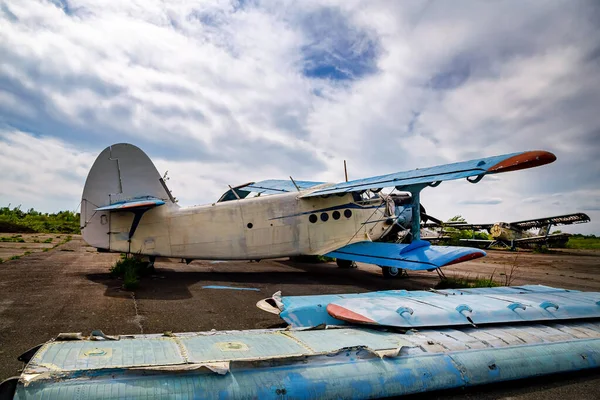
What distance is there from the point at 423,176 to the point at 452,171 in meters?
0.80

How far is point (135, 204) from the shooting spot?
31.8 feet

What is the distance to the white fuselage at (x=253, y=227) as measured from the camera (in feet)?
33.8

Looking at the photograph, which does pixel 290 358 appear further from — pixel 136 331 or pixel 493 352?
pixel 136 331

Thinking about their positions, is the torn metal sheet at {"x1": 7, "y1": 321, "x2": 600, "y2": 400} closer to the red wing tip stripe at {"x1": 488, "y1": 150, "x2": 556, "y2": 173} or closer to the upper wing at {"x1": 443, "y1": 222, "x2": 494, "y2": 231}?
the red wing tip stripe at {"x1": 488, "y1": 150, "x2": 556, "y2": 173}

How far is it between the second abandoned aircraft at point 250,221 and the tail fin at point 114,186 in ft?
0.08

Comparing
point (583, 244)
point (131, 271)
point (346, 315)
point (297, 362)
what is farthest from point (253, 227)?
point (583, 244)

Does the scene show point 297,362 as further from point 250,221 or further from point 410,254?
point 250,221

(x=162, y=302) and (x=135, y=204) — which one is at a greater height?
(x=135, y=204)

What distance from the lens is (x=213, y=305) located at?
7.12 metres

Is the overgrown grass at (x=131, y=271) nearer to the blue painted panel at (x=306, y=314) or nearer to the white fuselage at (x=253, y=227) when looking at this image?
the white fuselage at (x=253, y=227)

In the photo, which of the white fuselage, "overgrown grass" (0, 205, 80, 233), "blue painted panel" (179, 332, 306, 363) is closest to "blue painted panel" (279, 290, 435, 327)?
"blue painted panel" (179, 332, 306, 363)

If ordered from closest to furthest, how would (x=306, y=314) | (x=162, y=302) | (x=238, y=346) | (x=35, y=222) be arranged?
1. (x=238, y=346)
2. (x=306, y=314)
3. (x=162, y=302)
4. (x=35, y=222)

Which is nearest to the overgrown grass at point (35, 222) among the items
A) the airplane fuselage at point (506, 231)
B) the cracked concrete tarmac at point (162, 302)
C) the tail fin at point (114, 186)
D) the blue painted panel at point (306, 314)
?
the cracked concrete tarmac at point (162, 302)

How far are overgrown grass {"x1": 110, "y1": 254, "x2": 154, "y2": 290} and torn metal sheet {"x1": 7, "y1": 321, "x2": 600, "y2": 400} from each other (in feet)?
17.5
